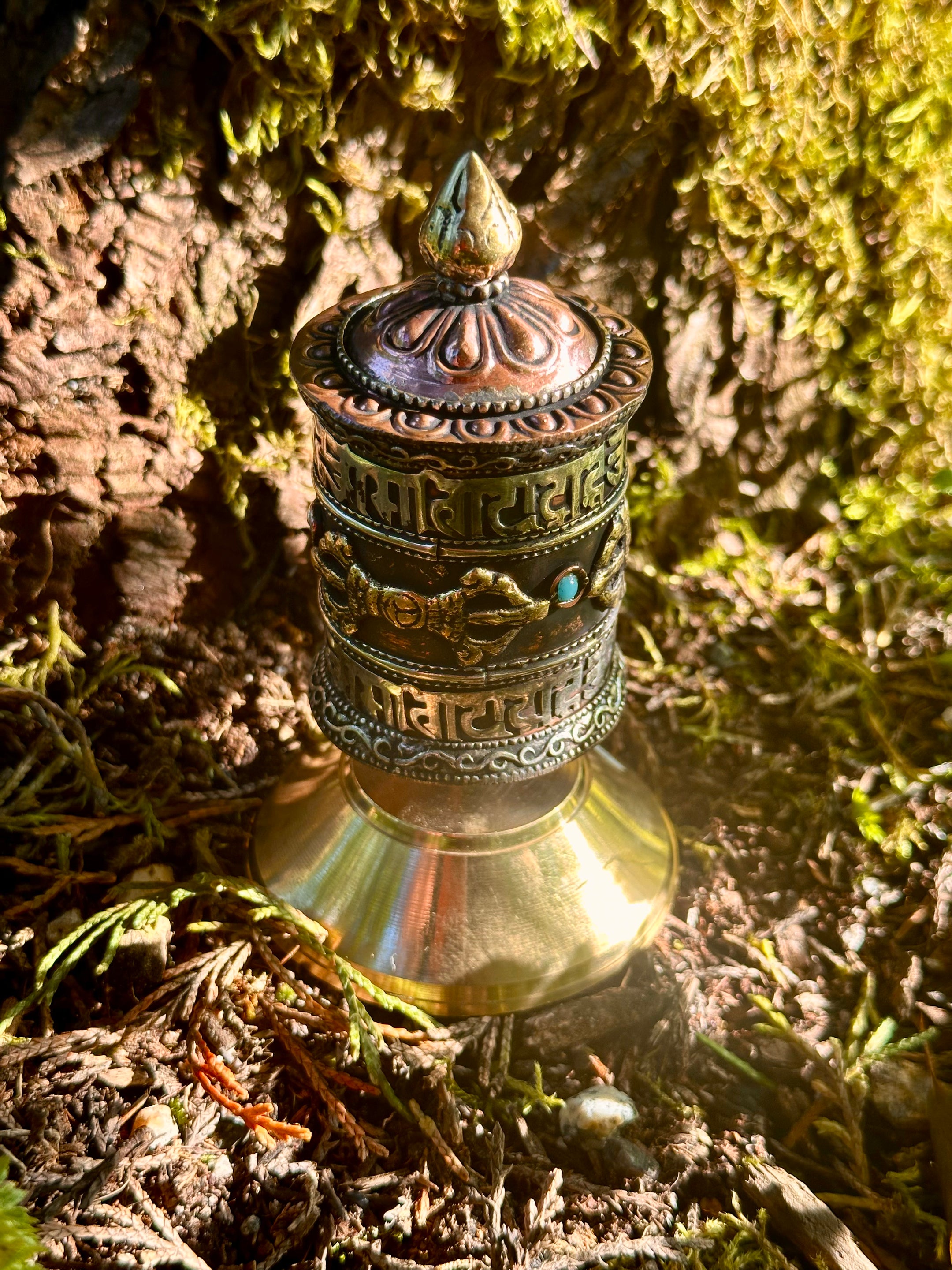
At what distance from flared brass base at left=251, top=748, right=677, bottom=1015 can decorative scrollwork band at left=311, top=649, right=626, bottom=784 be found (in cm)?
13

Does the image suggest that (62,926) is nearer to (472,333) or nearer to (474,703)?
(474,703)

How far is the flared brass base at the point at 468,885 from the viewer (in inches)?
67.9

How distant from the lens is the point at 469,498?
1.36 m

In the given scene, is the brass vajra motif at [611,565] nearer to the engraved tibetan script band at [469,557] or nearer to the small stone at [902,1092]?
the engraved tibetan script band at [469,557]

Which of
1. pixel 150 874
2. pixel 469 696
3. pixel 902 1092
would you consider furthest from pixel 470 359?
pixel 902 1092

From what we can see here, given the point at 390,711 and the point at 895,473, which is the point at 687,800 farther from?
the point at 895,473

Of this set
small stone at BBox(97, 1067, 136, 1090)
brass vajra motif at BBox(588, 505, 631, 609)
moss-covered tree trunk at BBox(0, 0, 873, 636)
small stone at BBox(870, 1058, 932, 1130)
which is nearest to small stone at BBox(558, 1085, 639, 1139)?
small stone at BBox(870, 1058, 932, 1130)

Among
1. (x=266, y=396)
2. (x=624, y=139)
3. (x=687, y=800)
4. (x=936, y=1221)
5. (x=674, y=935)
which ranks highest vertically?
(x=624, y=139)

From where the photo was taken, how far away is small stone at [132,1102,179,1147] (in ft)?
4.80

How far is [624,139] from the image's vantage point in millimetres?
1992

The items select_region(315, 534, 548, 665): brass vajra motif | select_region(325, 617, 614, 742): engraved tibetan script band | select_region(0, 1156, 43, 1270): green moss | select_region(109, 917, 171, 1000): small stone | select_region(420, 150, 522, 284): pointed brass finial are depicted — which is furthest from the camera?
select_region(109, 917, 171, 1000): small stone

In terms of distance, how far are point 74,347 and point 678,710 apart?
1.41 metres

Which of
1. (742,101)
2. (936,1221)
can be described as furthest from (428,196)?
(936,1221)

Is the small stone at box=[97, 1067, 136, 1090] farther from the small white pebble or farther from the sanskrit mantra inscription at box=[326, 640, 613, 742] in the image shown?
the sanskrit mantra inscription at box=[326, 640, 613, 742]
